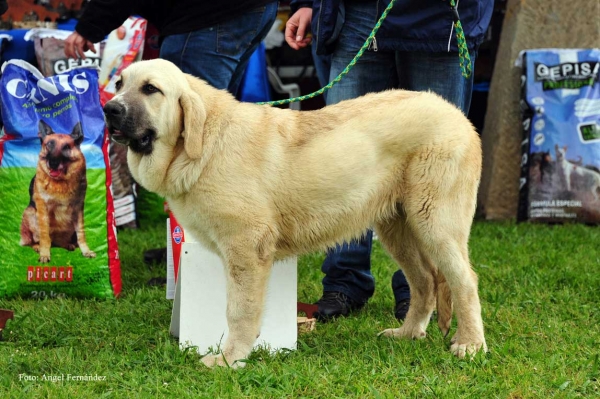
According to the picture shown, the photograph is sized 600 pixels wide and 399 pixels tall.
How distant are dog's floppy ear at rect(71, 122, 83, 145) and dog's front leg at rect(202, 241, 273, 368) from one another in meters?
1.83

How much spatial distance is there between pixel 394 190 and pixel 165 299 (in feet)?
5.56

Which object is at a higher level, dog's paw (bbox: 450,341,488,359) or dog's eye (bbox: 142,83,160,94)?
dog's eye (bbox: 142,83,160,94)

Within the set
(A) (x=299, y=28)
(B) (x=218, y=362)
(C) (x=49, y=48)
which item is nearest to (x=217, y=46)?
(A) (x=299, y=28)

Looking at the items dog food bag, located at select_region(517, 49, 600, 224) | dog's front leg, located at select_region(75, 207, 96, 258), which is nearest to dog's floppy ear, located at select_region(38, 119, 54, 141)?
dog's front leg, located at select_region(75, 207, 96, 258)

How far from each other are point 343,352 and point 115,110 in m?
1.45

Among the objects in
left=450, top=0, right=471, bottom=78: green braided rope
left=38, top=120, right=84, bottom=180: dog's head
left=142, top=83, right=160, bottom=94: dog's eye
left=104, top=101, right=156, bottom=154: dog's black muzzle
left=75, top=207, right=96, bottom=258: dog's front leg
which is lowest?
left=75, top=207, right=96, bottom=258: dog's front leg

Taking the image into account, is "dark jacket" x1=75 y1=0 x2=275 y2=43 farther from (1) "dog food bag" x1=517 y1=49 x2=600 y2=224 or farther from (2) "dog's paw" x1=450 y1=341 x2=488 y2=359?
(1) "dog food bag" x1=517 y1=49 x2=600 y2=224

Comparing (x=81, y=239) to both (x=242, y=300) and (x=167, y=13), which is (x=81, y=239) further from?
(x=242, y=300)

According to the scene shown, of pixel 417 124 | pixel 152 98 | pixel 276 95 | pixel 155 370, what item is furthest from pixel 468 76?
pixel 276 95

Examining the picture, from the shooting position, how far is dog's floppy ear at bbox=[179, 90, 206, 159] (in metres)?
3.32

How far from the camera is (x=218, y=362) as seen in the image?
341 centimetres

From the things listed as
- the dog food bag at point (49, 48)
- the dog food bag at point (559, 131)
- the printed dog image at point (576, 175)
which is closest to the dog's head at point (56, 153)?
the dog food bag at point (49, 48)

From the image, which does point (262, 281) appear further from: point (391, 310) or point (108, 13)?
point (108, 13)

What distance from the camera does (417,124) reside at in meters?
3.52
